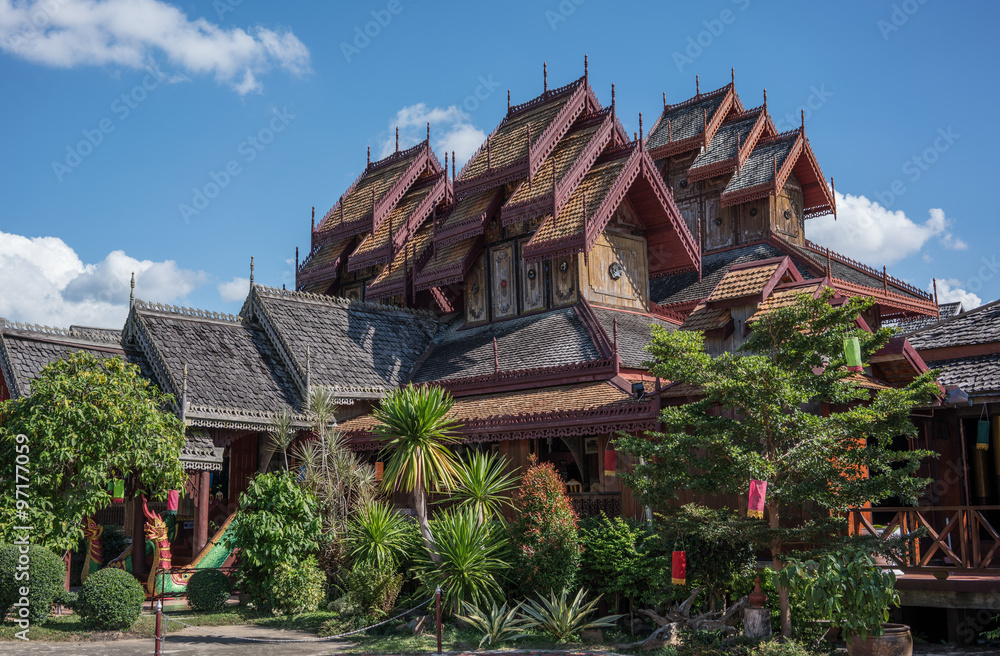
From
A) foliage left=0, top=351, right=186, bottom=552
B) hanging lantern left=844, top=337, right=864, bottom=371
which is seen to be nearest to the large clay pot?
hanging lantern left=844, top=337, right=864, bottom=371

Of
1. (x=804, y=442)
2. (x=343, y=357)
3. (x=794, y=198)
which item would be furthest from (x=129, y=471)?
(x=794, y=198)

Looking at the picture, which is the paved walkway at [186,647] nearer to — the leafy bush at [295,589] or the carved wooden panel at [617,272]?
the leafy bush at [295,589]

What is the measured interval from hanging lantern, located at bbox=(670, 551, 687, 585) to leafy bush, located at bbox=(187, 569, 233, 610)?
9476 mm

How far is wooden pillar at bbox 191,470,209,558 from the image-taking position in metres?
21.7

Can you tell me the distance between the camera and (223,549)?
21453mm

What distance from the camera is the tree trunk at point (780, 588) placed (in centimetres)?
1355

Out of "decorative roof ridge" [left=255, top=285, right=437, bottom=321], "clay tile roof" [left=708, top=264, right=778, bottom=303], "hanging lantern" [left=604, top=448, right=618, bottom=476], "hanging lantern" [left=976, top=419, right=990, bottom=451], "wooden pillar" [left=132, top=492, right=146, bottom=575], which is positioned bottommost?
"wooden pillar" [left=132, top=492, right=146, bottom=575]

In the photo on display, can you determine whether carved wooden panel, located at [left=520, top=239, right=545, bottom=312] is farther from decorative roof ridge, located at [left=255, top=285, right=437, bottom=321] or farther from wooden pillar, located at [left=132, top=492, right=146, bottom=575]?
wooden pillar, located at [left=132, top=492, right=146, bottom=575]

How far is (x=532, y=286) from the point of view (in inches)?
1047

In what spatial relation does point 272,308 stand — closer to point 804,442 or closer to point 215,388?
point 215,388

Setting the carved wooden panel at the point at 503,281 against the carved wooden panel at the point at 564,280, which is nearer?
the carved wooden panel at the point at 564,280

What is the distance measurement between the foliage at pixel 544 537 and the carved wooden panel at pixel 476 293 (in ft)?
37.1

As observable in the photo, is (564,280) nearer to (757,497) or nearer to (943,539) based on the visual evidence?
(757,497)

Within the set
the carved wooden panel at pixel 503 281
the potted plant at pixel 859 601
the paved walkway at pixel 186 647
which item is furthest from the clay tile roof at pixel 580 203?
the potted plant at pixel 859 601
